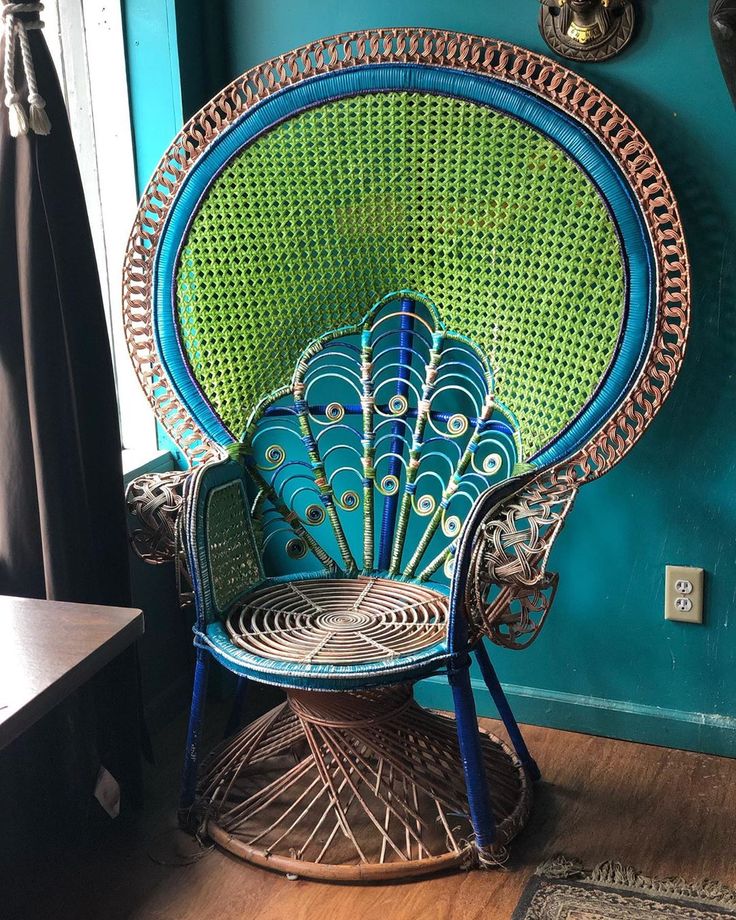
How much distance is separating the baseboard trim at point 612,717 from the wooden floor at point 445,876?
1.8 inches

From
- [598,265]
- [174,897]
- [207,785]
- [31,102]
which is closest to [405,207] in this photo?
[598,265]

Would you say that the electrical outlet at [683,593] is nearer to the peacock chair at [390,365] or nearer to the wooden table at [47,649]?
the peacock chair at [390,365]

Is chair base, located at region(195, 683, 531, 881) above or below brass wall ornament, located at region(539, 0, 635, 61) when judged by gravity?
below

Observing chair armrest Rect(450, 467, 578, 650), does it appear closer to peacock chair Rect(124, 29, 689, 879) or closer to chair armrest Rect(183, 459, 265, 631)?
peacock chair Rect(124, 29, 689, 879)

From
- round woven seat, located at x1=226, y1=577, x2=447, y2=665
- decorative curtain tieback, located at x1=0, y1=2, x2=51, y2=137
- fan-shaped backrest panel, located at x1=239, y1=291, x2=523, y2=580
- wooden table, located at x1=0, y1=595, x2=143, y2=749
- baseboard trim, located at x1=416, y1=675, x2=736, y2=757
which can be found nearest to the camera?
wooden table, located at x1=0, y1=595, x2=143, y2=749

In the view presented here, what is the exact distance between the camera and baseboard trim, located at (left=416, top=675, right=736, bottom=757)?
2.14m

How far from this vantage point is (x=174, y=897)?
1751 mm

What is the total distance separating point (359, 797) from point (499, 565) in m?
0.53

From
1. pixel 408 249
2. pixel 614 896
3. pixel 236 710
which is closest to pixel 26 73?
pixel 408 249

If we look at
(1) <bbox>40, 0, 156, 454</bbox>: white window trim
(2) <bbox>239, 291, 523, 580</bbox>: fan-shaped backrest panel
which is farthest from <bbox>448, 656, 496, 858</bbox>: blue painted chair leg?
(1) <bbox>40, 0, 156, 454</bbox>: white window trim

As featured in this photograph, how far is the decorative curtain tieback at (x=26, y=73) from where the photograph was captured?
63.7 inches

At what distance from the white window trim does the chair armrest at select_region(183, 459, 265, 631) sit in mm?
450

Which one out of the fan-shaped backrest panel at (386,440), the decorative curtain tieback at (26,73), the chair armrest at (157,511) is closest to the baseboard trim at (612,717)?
the fan-shaped backrest panel at (386,440)

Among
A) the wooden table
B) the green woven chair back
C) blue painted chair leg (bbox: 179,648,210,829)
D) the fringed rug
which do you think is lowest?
the fringed rug
